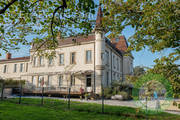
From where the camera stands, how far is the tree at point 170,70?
4.28m

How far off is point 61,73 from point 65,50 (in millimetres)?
3978

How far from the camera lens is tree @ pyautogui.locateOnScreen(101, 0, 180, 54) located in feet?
18.7

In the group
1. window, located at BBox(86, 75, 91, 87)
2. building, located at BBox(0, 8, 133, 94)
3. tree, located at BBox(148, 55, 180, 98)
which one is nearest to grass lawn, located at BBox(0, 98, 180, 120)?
tree, located at BBox(148, 55, 180, 98)

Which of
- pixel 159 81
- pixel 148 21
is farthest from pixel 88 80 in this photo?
pixel 159 81

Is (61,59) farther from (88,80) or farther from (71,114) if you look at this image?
(71,114)

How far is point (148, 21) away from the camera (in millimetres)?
6059

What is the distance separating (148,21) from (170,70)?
212 cm

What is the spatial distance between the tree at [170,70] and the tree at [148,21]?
88cm

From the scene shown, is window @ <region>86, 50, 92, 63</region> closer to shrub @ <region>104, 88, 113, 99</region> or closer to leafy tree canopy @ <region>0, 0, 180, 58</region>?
shrub @ <region>104, 88, 113, 99</region>

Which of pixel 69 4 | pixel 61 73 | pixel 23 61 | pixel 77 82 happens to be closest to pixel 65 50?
pixel 61 73

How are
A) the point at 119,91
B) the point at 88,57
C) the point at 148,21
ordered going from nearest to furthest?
1. the point at 148,21
2. the point at 119,91
3. the point at 88,57

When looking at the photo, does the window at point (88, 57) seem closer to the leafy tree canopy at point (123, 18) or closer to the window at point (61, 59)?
the window at point (61, 59)

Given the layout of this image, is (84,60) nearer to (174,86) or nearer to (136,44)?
(136,44)

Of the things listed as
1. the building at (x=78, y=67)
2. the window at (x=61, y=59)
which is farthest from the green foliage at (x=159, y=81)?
the window at (x=61, y=59)
